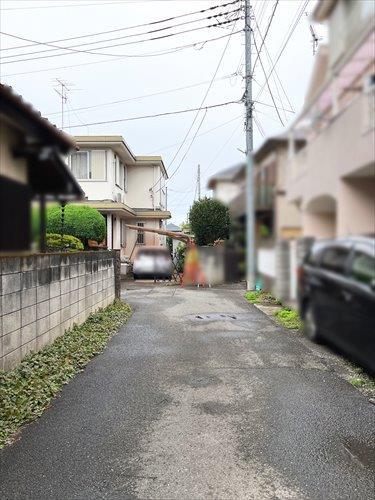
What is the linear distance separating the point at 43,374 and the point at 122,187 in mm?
13331

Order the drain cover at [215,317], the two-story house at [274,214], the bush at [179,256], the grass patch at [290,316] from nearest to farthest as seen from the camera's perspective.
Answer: the two-story house at [274,214] → the grass patch at [290,316] → the bush at [179,256] → the drain cover at [215,317]

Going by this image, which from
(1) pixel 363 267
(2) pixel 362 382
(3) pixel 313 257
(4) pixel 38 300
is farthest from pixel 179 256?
(2) pixel 362 382

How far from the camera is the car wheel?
87cm

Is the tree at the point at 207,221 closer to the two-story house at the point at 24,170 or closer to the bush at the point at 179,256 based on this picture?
the bush at the point at 179,256

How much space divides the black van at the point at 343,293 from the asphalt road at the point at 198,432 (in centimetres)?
1038

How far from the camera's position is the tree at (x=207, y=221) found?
5.77 ft

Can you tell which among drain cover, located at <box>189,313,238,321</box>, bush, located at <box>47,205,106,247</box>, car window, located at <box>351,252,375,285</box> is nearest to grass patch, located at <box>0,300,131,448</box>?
drain cover, located at <box>189,313,238,321</box>

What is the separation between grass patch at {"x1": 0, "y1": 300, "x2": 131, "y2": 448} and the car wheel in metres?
12.8

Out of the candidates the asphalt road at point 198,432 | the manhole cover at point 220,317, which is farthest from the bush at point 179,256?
the manhole cover at point 220,317

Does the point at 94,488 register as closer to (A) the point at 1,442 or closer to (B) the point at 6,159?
(A) the point at 1,442

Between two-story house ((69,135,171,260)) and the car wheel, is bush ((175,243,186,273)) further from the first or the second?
the car wheel

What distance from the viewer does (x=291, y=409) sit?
17.0m

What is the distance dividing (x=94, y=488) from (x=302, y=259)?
14.8 m

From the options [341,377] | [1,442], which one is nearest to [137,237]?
[1,442]
